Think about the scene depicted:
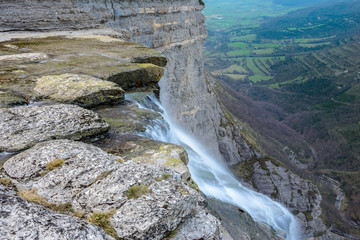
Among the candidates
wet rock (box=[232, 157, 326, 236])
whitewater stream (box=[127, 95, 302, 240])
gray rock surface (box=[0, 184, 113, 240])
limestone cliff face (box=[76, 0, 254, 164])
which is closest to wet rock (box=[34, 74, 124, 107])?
whitewater stream (box=[127, 95, 302, 240])

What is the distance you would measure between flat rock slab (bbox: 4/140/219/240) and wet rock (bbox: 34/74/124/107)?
2545 mm

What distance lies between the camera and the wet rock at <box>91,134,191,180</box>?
18.9 feet

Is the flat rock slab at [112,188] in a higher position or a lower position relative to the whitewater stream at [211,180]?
higher

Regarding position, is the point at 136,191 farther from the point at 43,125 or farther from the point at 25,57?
the point at 25,57

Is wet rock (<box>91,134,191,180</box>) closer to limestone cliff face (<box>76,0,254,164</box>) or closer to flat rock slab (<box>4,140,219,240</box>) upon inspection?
flat rock slab (<box>4,140,219,240</box>)

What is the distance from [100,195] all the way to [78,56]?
8.30 meters

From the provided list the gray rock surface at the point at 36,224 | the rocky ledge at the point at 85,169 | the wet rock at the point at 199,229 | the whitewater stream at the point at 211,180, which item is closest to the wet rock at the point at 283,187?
the whitewater stream at the point at 211,180

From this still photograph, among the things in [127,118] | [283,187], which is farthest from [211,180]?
[283,187]

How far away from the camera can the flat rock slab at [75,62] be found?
8.45m

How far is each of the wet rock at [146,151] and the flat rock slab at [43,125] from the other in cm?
46

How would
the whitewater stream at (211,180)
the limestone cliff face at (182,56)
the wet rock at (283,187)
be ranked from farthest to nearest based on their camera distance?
1. the wet rock at (283,187)
2. the limestone cliff face at (182,56)
3. the whitewater stream at (211,180)

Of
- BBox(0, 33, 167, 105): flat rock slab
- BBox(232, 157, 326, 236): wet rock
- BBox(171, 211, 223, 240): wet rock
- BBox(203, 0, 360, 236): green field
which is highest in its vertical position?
BBox(0, 33, 167, 105): flat rock slab

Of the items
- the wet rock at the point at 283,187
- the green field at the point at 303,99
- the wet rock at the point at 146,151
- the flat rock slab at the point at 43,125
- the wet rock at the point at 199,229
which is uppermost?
the flat rock slab at the point at 43,125

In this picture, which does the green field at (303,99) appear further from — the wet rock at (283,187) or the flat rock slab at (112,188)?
the flat rock slab at (112,188)
